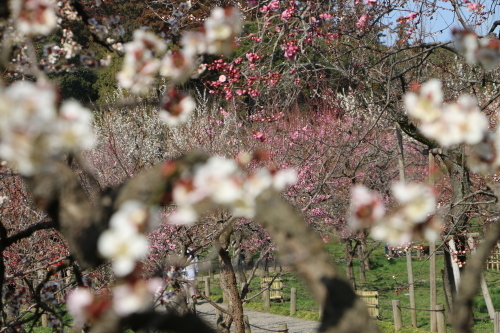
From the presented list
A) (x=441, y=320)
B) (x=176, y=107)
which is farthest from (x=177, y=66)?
(x=441, y=320)

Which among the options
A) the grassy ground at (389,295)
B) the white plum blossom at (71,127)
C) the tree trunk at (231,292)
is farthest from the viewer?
the grassy ground at (389,295)

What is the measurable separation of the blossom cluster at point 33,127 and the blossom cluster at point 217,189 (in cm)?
29

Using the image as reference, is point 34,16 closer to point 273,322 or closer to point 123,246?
point 123,246

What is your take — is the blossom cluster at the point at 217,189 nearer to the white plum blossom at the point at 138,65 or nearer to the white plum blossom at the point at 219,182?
the white plum blossom at the point at 219,182

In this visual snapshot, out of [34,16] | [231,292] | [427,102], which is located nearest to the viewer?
[427,102]

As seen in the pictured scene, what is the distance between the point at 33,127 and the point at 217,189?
1.43 feet

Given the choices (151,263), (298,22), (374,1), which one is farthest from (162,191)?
(151,263)

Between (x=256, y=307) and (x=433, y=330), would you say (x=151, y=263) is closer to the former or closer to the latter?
(x=433, y=330)

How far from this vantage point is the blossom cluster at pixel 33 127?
1.15m

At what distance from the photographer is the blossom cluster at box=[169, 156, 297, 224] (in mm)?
1330

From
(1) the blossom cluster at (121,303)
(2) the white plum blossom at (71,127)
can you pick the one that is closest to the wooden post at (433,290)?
(1) the blossom cluster at (121,303)

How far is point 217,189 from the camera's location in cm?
134

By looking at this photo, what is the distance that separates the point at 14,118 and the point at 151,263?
6.31 meters

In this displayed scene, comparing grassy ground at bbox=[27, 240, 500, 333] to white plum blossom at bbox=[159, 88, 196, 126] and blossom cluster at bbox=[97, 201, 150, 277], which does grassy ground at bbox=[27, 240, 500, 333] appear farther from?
blossom cluster at bbox=[97, 201, 150, 277]
